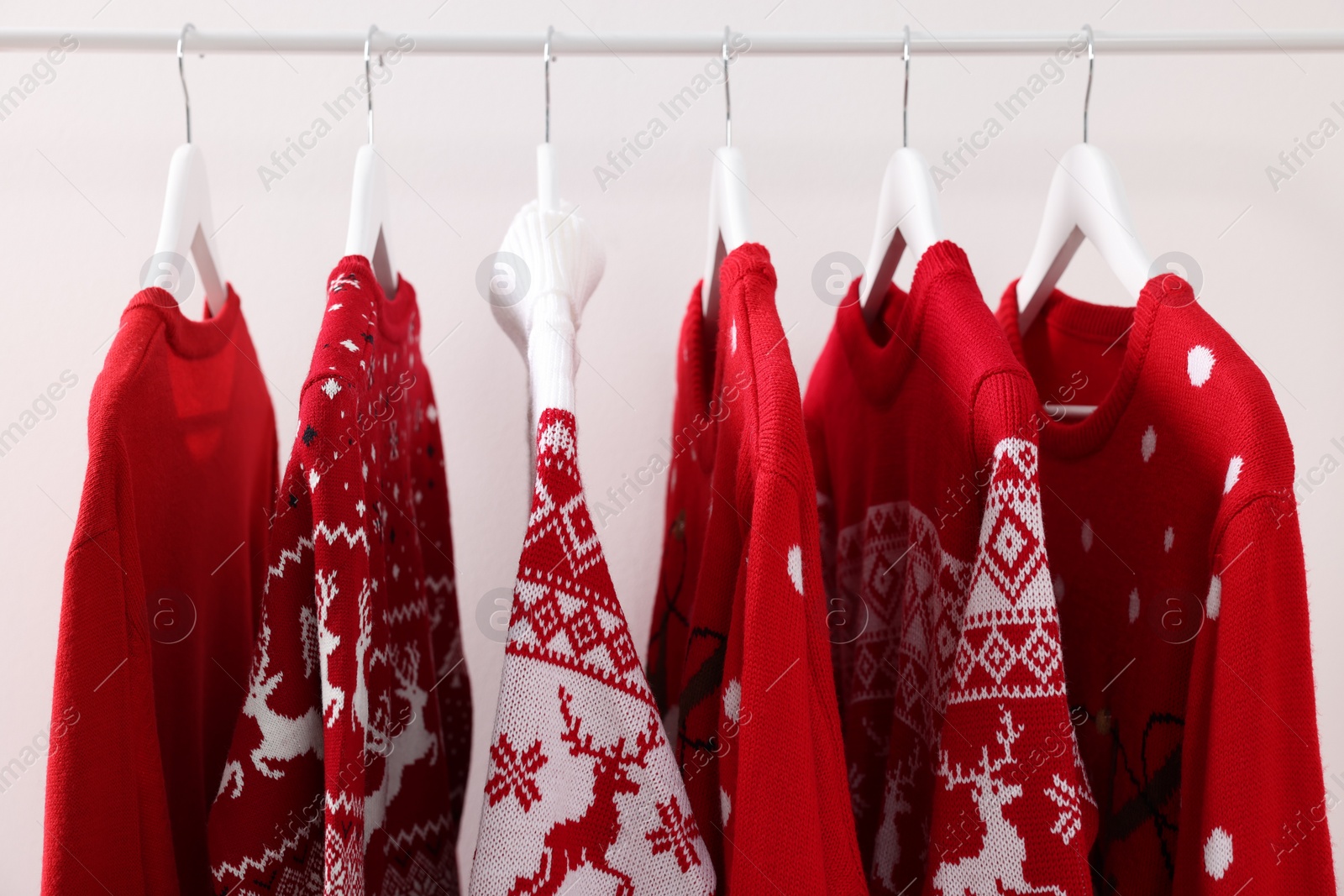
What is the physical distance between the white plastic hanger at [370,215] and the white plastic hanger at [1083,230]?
495mm

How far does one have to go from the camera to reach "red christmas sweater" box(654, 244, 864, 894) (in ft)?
1.40

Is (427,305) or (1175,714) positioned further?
(427,305)

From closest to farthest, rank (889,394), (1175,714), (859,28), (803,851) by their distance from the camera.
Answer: (803,851) < (1175,714) < (889,394) < (859,28)

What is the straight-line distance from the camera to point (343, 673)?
440 millimetres

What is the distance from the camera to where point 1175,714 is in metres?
0.54

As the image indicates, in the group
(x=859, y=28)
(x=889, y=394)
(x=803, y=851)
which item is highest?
(x=859, y=28)

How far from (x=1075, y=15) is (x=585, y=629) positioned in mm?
819

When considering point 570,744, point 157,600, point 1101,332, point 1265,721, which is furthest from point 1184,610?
point 157,600

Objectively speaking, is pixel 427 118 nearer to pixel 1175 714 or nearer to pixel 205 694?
pixel 205 694

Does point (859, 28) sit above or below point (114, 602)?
above

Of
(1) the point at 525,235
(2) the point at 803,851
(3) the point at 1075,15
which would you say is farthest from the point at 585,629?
(3) the point at 1075,15

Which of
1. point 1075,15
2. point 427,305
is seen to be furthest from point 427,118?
point 1075,15

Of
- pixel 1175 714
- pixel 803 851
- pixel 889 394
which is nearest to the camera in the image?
pixel 803 851

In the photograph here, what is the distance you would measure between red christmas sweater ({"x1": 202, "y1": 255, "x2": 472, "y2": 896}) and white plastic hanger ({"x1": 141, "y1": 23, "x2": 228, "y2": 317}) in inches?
5.3
